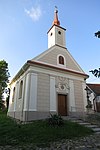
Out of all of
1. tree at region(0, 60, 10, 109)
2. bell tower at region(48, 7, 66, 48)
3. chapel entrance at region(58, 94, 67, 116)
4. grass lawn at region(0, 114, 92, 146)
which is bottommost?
grass lawn at region(0, 114, 92, 146)

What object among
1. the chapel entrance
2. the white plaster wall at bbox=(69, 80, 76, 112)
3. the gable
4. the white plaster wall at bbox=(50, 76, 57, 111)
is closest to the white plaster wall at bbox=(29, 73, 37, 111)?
the white plaster wall at bbox=(50, 76, 57, 111)

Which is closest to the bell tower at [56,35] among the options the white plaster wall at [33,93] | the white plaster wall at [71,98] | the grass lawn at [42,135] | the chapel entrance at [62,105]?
the white plaster wall at [71,98]

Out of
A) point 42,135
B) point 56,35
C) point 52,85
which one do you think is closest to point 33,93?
point 52,85

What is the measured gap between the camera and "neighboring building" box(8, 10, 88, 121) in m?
10.9

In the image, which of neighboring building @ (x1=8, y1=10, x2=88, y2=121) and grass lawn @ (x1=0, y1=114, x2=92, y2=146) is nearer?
grass lawn @ (x1=0, y1=114, x2=92, y2=146)

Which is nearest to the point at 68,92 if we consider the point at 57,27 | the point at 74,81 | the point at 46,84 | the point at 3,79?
the point at 74,81

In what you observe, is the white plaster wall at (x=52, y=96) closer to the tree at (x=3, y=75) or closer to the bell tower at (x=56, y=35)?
the bell tower at (x=56, y=35)

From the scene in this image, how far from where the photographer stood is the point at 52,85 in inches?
486

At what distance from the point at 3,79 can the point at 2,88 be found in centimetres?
173

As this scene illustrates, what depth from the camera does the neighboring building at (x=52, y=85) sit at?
10938mm

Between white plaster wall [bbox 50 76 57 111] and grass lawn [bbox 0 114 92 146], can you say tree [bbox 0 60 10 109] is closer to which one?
white plaster wall [bbox 50 76 57 111]

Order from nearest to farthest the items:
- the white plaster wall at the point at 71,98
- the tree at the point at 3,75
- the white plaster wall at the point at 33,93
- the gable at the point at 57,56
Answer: the white plaster wall at the point at 33,93, the white plaster wall at the point at 71,98, the gable at the point at 57,56, the tree at the point at 3,75

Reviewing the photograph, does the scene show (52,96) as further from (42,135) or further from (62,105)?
(42,135)

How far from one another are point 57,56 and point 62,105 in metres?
5.20
